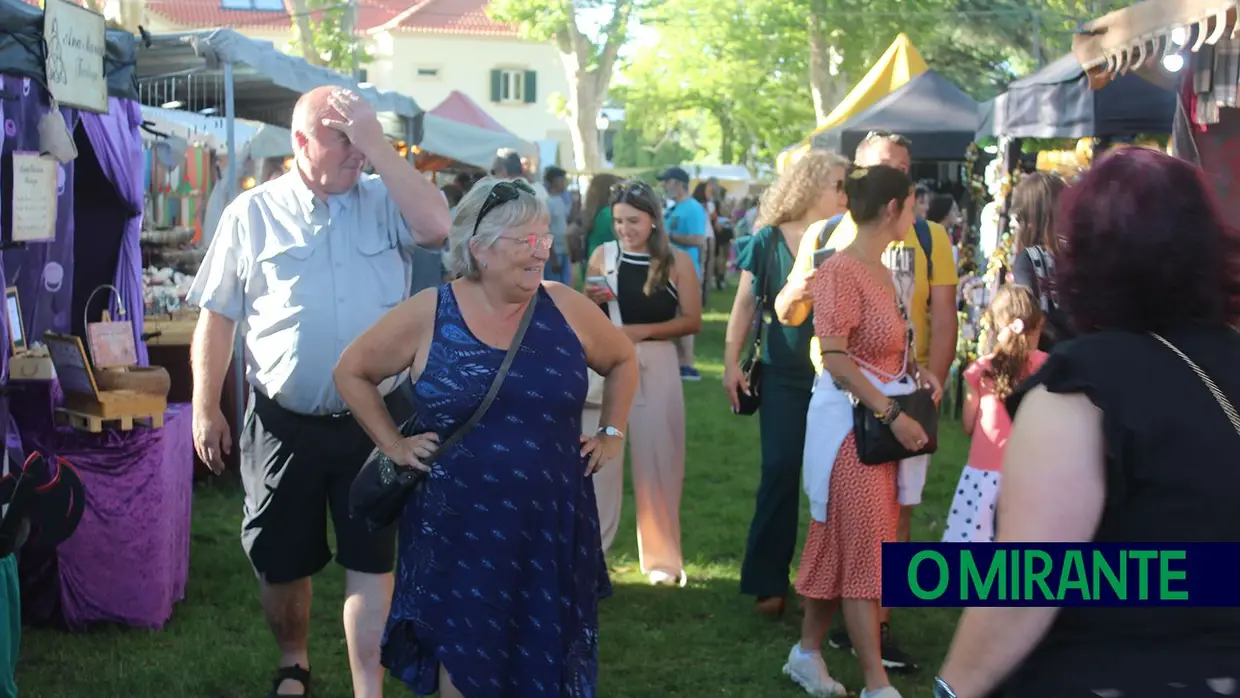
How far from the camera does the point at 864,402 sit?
15.8 feet

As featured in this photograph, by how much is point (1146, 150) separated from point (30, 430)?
491 centimetres

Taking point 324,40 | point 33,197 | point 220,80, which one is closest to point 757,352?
point 33,197

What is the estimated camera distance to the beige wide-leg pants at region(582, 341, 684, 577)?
6.85 m

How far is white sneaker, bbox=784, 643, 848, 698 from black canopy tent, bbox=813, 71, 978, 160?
888 cm

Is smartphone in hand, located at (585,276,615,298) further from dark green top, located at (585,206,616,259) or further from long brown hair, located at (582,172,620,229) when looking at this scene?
long brown hair, located at (582,172,620,229)

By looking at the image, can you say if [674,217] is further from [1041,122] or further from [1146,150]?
[1146,150]

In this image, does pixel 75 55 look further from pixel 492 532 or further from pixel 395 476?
pixel 492 532

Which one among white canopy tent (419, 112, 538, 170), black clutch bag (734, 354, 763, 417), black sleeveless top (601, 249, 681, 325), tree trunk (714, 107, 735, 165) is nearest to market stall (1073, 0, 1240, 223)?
black clutch bag (734, 354, 763, 417)

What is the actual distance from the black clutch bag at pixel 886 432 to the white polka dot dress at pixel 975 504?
88 centimetres

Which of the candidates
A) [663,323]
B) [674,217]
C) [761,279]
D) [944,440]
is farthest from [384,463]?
[674,217]

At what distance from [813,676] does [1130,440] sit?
3388 mm

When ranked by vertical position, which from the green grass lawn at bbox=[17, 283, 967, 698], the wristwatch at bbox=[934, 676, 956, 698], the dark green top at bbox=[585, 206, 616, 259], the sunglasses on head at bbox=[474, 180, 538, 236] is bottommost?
the green grass lawn at bbox=[17, 283, 967, 698]

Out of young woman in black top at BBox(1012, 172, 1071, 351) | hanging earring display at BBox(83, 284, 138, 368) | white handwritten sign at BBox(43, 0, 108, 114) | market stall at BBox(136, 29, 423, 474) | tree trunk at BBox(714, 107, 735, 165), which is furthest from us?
tree trunk at BBox(714, 107, 735, 165)

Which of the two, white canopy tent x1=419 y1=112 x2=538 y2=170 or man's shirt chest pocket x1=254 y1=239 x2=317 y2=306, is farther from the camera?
white canopy tent x1=419 y1=112 x2=538 y2=170
